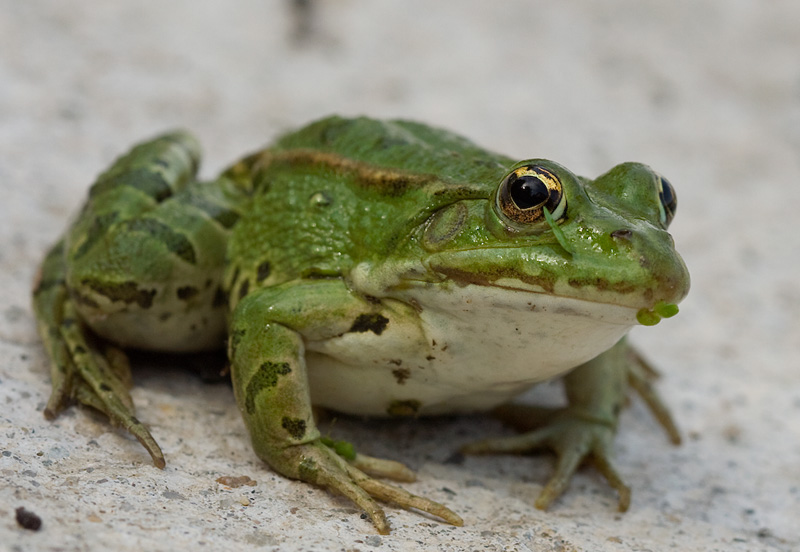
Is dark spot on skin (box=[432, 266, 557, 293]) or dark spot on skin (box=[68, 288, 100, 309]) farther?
dark spot on skin (box=[68, 288, 100, 309])

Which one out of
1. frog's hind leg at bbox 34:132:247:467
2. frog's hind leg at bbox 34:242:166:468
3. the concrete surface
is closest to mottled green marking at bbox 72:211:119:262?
frog's hind leg at bbox 34:132:247:467

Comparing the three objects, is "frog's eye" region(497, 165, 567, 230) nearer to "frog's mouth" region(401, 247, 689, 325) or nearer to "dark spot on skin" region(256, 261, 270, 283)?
"frog's mouth" region(401, 247, 689, 325)

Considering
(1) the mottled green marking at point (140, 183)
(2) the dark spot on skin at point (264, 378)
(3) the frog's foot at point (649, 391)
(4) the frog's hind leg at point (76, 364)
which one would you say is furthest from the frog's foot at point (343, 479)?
(3) the frog's foot at point (649, 391)

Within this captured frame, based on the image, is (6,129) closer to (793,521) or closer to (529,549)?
(529,549)

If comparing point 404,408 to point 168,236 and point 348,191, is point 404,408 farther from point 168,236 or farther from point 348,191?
point 168,236

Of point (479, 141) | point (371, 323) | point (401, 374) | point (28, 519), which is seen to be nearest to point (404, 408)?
point (401, 374)
